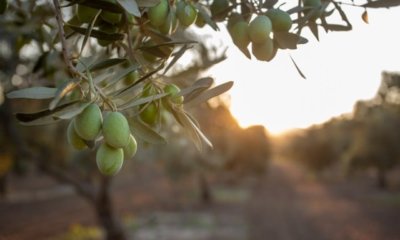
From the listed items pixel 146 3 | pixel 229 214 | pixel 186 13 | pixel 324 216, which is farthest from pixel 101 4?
pixel 229 214

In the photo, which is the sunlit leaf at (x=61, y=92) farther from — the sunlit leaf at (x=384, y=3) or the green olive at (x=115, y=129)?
the sunlit leaf at (x=384, y=3)

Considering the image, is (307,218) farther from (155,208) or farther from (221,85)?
(221,85)

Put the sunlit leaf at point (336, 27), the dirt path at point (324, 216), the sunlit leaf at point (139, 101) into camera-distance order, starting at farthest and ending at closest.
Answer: the dirt path at point (324, 216) < the sunlit leaf at point (336, 27) < the sunlit leaf at point (139, 101)

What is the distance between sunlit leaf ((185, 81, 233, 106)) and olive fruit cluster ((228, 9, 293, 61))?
111 mm

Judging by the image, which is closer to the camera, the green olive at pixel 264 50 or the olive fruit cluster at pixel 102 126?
the olive fruit cluster at pixel 102 126

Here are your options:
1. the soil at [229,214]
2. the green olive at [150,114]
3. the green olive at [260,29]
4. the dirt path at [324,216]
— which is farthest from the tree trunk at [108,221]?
the dirt path at [324,216]

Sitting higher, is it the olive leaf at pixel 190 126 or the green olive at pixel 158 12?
the green olive at pixel 158 12

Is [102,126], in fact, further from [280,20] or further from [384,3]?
[384,3]

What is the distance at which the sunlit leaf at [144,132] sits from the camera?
2.49 ft

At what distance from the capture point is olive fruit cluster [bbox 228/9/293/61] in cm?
81

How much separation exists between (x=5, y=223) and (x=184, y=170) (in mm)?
7050

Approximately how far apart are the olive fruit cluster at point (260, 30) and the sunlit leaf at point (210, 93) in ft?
0.36

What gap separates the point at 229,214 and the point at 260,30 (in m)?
17.5

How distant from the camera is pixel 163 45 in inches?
32.5
